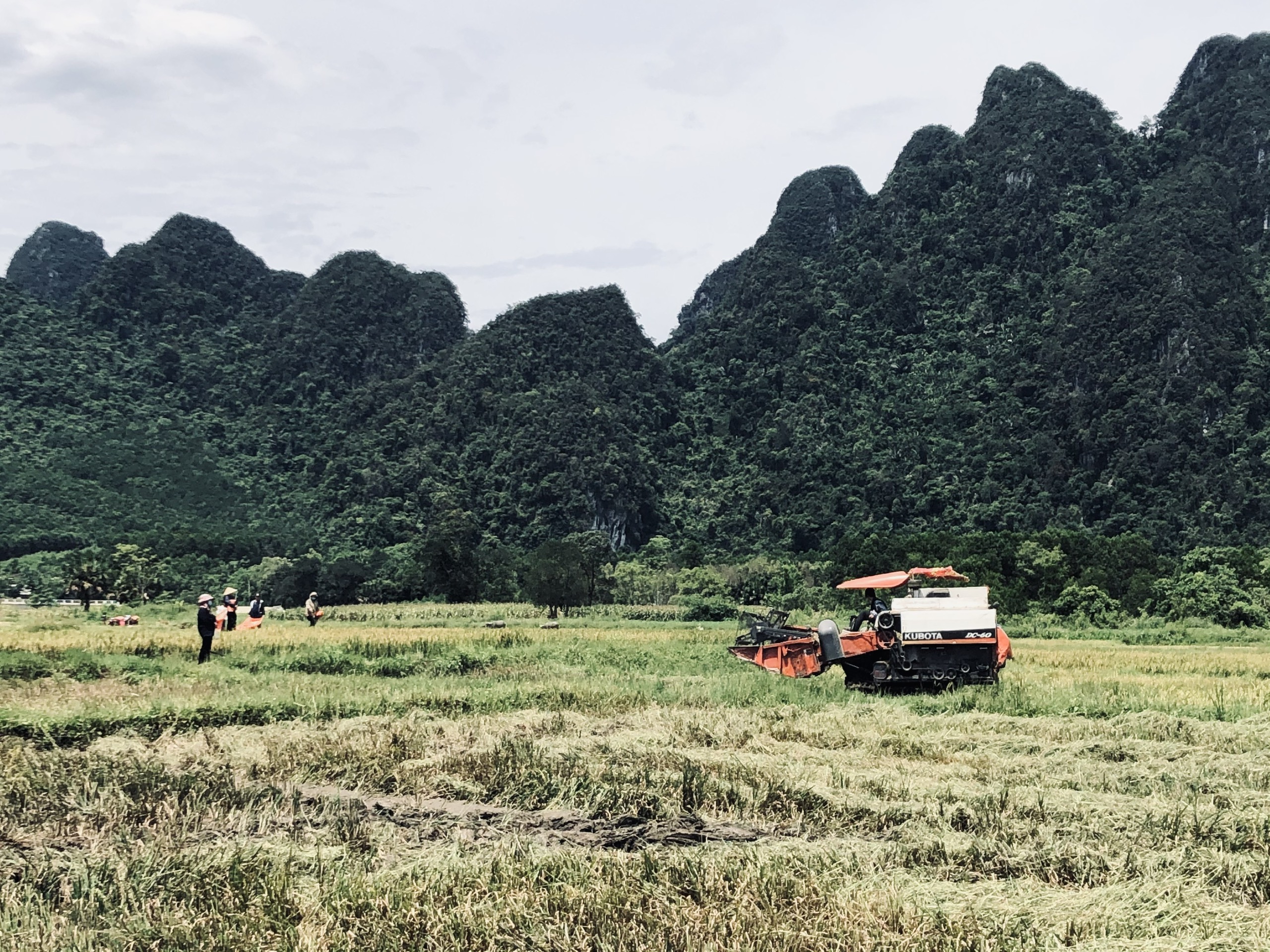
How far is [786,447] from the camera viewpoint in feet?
307

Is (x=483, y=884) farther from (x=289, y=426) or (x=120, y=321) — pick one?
(x=120, y=321)

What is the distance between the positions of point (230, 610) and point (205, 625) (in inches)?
191

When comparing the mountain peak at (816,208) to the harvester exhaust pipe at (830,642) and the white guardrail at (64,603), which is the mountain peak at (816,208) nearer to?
the white guardrail at (64,603)

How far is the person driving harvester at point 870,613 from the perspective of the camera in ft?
46.4

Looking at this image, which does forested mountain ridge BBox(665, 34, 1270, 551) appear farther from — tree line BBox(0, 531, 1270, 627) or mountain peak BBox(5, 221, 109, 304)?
mountain peak BBox(5, 221, 109, 304)

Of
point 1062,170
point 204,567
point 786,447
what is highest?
point 1062,170

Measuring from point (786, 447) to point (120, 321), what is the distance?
7419cm

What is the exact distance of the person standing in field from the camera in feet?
67.1

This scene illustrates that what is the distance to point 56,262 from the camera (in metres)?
137

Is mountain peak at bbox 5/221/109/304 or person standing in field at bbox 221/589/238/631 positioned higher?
mountain peak at bbox 5/221/109/304

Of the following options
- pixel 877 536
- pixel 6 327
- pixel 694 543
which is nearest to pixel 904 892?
pixel 877 536

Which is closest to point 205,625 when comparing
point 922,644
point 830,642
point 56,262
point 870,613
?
point 830,642

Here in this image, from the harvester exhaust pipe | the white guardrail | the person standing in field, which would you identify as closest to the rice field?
the harvester exhaust pipe

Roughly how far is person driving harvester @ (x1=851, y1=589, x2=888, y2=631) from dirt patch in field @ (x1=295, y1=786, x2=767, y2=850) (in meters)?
7.92
